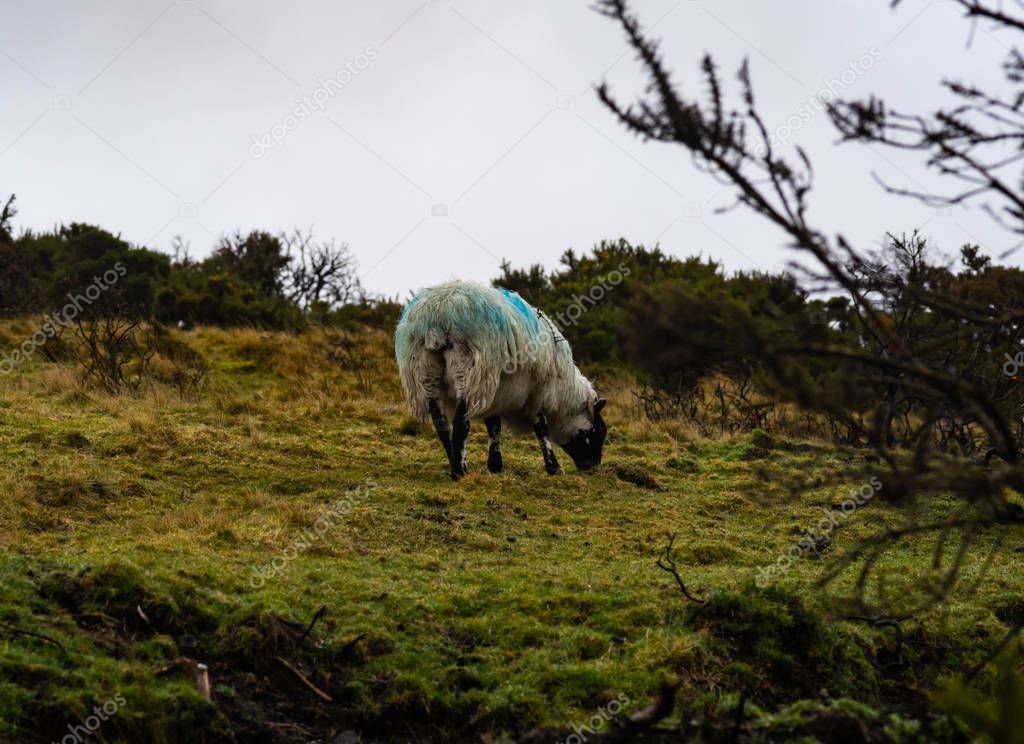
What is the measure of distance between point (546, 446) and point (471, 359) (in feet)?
7.00

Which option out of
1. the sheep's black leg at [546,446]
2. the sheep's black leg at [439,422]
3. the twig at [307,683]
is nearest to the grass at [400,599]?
the twig at [307,683]

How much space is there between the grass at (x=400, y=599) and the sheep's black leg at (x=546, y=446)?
36 cm

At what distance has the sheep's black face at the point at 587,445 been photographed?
525 inches

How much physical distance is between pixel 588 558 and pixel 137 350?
1059cm

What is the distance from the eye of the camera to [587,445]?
44.0 feet

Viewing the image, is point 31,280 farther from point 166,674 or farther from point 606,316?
point 166,674

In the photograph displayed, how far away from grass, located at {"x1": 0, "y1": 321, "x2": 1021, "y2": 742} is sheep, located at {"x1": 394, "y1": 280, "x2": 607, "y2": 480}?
73 centimetres

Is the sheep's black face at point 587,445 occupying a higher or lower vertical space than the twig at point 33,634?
higher

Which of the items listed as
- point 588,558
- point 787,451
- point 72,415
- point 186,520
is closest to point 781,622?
point 588,558

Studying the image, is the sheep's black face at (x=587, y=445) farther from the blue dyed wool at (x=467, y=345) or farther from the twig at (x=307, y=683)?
the twig at (x=307, y=683)

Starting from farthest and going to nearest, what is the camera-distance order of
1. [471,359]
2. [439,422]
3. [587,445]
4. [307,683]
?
[587,445] → [439,422] → [471,359] → [307,683]

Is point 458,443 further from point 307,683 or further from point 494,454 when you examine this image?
point 307,683

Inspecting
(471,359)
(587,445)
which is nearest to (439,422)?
(471,359)

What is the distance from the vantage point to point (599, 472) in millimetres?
12438
